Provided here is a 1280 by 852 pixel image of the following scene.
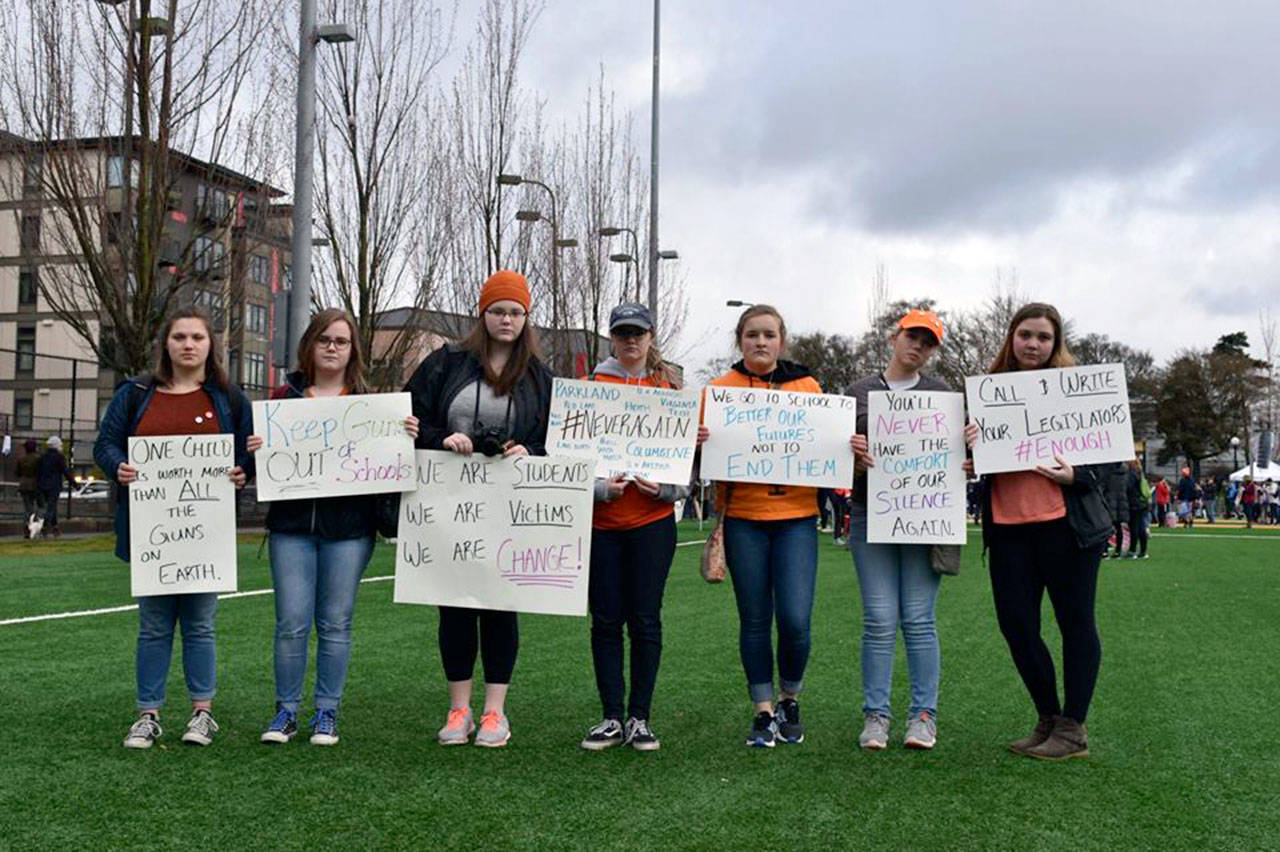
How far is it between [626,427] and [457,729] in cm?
151

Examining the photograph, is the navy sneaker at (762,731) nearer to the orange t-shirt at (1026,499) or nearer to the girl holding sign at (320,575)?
the orange t-shirt at (1026,499)

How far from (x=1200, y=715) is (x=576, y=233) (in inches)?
900

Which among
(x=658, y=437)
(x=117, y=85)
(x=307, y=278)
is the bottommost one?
(x=658, y=437)

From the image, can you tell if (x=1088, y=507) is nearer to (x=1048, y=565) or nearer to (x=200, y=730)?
(x=1048, y=565)

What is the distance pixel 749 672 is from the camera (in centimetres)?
557

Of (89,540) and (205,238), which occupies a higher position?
(205,238)

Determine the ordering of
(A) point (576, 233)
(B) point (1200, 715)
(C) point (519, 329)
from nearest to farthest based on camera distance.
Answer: (C) point (519, 329)
(B) point (1200, 715)
(A) point (576, 233)

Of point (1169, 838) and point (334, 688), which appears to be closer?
point (1169, 838)

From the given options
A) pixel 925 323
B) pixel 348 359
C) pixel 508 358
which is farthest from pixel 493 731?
pixel 925 323

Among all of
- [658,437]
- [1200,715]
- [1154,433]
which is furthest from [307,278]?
[1154,433]

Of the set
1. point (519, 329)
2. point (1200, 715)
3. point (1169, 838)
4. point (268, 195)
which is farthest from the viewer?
point (268, 195)

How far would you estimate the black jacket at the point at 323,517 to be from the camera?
530 cm

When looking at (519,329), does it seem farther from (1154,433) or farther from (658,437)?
(1154,433)

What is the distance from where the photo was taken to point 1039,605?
532 centimetres
